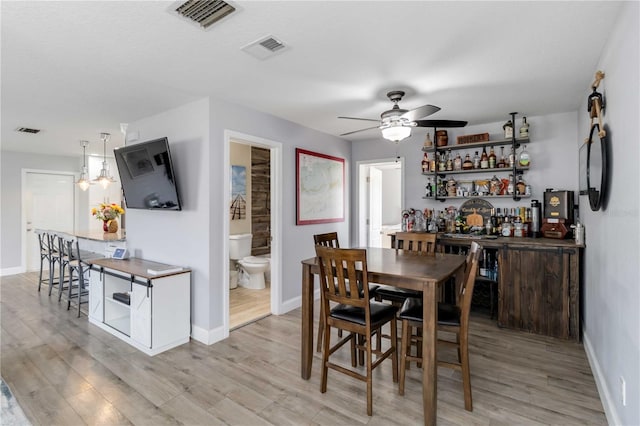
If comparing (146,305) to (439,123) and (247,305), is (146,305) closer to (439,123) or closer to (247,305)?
(247,305)

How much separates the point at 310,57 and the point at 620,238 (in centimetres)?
219

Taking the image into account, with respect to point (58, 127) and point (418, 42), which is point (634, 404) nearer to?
point (418, 42)

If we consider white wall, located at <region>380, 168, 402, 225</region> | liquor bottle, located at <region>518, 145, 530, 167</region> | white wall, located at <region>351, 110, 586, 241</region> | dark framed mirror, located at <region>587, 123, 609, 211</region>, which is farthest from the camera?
white wall, located at <region>380, 168, 402, 225</region>

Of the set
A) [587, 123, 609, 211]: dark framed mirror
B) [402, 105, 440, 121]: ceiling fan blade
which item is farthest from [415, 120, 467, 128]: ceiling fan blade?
[587, 123, 609, 211]: dark framed mirror

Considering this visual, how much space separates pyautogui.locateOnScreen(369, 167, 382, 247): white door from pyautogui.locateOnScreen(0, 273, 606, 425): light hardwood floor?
257 centimetres

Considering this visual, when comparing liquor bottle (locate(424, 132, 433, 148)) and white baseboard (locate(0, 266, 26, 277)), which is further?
white baseboard (locate(0, 266, 26, 277))

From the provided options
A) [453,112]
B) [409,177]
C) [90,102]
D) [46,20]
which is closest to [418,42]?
[453,112]

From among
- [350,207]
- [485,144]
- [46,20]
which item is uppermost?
[46,20]

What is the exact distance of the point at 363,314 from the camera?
89.7 inches

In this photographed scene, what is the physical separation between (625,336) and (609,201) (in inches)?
32.0

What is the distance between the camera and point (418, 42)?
7.07 feet

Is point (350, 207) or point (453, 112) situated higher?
point (453, 112)

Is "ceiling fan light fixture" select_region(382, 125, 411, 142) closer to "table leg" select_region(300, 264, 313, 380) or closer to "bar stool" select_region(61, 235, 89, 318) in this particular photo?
"table leg" select_region(300, 264, 313, 380)

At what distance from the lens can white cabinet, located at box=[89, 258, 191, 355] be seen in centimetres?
301
